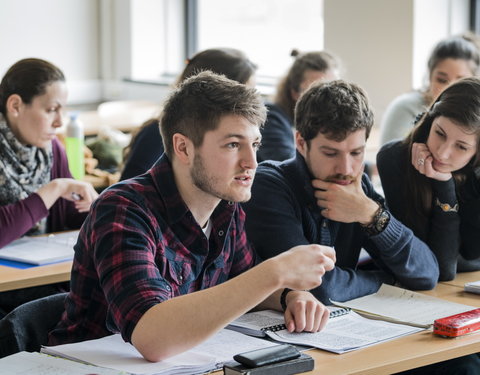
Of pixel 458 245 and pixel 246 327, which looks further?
pixel 458 245

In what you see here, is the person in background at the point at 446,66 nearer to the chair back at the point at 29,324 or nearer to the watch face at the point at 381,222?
the watch face at the point at 381,222

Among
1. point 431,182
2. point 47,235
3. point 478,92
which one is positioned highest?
point 478,92

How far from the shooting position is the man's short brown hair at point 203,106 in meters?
1.78

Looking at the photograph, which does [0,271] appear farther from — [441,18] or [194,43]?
[194,43]

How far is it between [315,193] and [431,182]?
1.38 ft

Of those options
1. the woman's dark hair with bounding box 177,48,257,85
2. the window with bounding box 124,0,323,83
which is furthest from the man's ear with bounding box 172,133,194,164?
the window with bounding box 124,0,323,83

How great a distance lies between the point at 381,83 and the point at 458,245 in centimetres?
224

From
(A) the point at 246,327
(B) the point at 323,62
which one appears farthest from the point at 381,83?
(A) the point at 246,327

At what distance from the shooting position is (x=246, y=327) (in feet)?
6.08

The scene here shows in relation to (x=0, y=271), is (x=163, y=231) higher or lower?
higher

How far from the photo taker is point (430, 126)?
96.5 inches

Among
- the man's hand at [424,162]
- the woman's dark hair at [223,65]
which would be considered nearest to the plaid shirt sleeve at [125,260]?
the man's hand at [424,162]

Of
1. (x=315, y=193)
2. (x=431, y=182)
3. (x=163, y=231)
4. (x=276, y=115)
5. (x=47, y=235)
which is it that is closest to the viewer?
(x=163, y=231)

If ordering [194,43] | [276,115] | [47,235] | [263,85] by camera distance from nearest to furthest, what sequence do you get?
[47,235] < [276,115] < [263,85] < [194,43]
